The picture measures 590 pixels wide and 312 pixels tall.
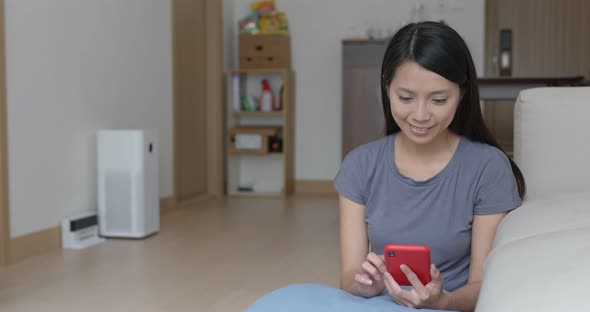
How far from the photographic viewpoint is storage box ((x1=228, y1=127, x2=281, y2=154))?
224 inches

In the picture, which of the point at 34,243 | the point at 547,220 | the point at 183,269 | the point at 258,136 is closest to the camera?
the point at 547,220

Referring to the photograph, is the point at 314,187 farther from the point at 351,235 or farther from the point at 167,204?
the point at 351,235

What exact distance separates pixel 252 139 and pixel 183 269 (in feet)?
9.58

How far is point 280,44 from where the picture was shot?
5.68 meters

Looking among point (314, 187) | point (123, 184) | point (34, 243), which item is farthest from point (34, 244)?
point (314, 187)

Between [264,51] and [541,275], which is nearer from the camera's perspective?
[541,275]

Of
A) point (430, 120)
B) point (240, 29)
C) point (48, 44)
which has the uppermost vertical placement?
point (240, 29)

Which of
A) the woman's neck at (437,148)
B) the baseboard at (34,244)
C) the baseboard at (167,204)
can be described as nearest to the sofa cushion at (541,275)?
the woman's neck at (437,148)

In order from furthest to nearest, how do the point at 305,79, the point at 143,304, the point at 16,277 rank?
1. the point at 305,79
2. the point at 16,277
3. the point at 143,304

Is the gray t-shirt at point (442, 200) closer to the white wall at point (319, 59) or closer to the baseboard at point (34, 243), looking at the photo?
the baseboard at point (34, 243)

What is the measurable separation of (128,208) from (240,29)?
2777 millimetres

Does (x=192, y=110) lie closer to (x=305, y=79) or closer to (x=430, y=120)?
(x=305, y=79)

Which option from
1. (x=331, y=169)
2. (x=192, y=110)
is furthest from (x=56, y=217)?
(x=331, y=169)

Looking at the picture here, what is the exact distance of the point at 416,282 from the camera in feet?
3.67
